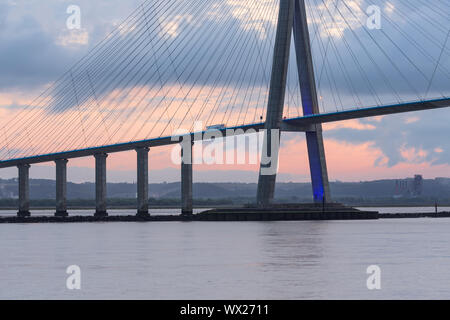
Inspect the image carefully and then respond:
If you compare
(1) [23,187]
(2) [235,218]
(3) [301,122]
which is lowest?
(2) [235,218]

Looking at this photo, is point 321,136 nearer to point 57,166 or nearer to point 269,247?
point 57,166

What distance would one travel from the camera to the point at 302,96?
70250 millimetres

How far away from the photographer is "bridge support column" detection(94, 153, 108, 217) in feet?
277

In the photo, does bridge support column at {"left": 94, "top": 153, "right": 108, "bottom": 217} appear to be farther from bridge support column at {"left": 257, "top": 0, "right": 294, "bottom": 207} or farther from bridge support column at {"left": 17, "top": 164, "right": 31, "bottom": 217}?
bridge support column at {"left": 257, "top": 0, "right": 294, "bottom": 207}

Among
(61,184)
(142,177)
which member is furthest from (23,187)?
(142,177)

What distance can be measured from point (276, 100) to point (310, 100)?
361 centimetres

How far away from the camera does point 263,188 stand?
69.4 m

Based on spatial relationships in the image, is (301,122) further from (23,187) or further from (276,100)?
(23,187)

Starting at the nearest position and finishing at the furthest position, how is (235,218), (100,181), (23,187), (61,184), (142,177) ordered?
(235,218), (142,177), (100,181), (61,184), (23,187)

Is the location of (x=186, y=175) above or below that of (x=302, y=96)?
below

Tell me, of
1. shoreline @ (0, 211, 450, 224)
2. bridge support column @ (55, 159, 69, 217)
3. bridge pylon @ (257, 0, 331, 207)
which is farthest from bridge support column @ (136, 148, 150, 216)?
bridge pylon @ (257, 0, 331, 207)

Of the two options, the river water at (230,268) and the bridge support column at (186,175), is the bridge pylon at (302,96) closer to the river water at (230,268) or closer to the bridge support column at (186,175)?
the bridge support column at (186,175)

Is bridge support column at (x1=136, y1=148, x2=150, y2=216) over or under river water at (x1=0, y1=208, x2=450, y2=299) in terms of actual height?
over

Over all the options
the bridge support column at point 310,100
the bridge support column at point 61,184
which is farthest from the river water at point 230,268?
the bridge support column at point 61,184
